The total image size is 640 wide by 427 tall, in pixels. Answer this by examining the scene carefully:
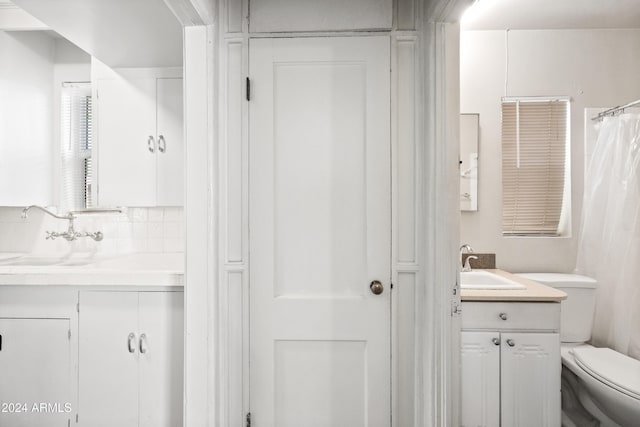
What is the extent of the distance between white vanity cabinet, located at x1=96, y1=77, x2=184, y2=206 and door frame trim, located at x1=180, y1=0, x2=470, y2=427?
2.26 feet

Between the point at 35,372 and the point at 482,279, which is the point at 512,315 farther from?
the point at 35,372

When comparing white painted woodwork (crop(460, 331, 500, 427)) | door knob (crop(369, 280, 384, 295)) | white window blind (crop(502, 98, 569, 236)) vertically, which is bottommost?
white painted woodwork (crop(460, 331, 500, 427))

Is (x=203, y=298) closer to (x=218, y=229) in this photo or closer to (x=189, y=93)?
(x=218, y=229)

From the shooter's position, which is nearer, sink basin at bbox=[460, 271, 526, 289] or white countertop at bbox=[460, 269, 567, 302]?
white countertop at bbox=[460, 269, 567, 302]

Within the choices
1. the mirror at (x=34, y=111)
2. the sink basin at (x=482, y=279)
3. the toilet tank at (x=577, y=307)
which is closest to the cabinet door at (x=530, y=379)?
the sink basin at (x=482, y=279)

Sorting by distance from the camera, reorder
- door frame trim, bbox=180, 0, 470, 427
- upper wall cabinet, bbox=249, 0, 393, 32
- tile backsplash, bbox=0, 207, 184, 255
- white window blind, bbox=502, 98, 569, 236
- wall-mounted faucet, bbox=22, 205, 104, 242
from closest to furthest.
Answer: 1. door frame trim, bbox=180, 0, 470, 427
2. upper wall cabinet, bbox=249, 0, 393, 32
3. wall-mounted faucet, bbox=22, 205, 104, 242
4. tile backsplash, bbox=0, 207, 184, 255
5. white window blind, bbox=502, 98, 569, 236

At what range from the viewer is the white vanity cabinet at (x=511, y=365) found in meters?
1.77

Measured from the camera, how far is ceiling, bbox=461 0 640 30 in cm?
210

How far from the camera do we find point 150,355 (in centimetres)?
170

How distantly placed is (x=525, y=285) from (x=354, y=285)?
3.44ft

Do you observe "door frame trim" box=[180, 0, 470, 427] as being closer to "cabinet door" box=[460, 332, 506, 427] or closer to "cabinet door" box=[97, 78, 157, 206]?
"cabinet door" box=[460, 332, 506, 427]

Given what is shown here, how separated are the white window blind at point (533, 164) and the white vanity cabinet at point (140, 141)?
208 centimetres

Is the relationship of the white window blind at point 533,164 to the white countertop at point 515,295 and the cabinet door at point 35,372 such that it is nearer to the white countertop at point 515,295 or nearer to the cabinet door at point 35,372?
the white countertop at point 515,295

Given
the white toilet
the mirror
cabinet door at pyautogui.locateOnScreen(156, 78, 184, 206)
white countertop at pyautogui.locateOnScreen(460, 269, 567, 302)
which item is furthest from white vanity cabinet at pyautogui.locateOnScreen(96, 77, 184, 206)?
the white toilet
